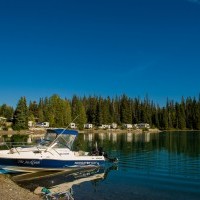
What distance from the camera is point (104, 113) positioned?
579 feet

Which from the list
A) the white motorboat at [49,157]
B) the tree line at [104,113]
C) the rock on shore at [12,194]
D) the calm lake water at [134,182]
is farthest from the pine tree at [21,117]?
the rock on shore at [12,194]

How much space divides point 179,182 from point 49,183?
11.2 m

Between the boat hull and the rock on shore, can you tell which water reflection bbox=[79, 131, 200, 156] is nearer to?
the boat hull

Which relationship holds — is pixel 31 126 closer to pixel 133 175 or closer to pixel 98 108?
pixel 98 108

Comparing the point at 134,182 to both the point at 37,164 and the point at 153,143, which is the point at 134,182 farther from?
the point at 153,143

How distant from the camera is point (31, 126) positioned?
13750 centimetres

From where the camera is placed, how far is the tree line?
15062 centimetres

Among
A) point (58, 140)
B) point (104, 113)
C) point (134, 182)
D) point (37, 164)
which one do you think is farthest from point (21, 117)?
point (134, 182)

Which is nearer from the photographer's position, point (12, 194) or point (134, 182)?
point (12, 194)

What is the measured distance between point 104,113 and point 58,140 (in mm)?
141791

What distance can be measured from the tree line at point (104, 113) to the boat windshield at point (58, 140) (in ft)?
358

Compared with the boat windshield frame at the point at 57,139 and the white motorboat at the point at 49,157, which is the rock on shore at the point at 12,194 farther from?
the boat windshield frame at the point at 57,139

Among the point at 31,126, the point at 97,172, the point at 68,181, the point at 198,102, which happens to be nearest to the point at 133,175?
the point at 97,172

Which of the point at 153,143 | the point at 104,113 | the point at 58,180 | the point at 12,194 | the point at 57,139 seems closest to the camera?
the point at 12,194
